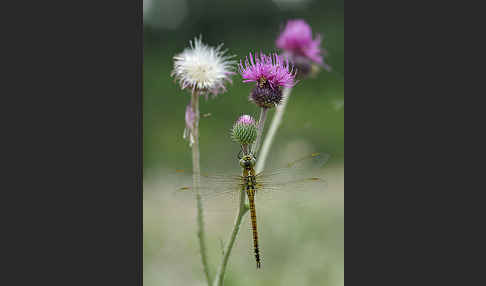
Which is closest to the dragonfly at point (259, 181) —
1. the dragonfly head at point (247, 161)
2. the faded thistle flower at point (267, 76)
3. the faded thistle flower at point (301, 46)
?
the dragonfly head at point (247, 161)

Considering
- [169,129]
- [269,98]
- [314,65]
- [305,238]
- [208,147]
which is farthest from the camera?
[169,129]

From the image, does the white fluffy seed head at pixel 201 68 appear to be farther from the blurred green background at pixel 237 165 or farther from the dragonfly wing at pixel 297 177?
the dragonfly wing at pixel 297 177

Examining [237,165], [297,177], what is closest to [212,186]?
[237,165]

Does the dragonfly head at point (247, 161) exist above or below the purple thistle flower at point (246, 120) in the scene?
below

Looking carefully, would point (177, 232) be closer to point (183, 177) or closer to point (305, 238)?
point (305, 238)

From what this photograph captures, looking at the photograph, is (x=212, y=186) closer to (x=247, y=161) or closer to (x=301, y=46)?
(x=247, y=161)

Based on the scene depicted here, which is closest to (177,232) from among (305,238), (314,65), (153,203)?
(153,203)
